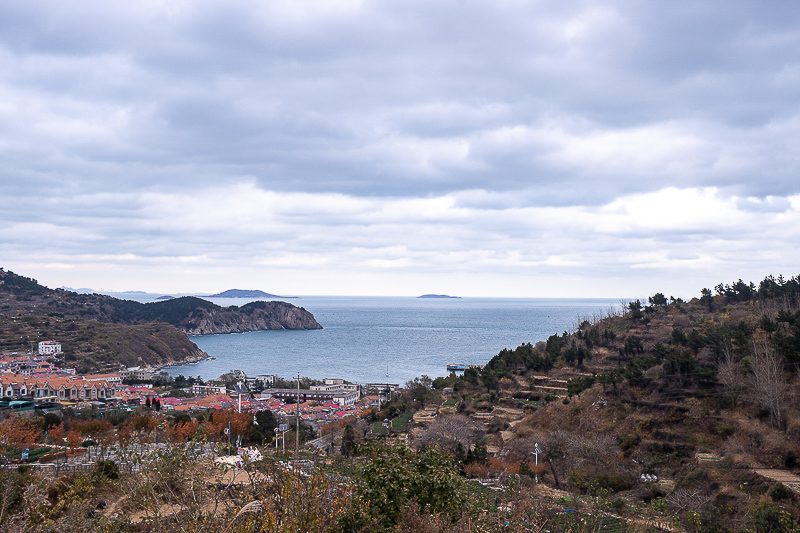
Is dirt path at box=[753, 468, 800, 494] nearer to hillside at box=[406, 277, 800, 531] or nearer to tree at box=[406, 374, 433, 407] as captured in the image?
hillside at box=[406, 277, 800, 531]

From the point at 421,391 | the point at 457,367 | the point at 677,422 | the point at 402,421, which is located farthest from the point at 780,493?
the point at 457,367

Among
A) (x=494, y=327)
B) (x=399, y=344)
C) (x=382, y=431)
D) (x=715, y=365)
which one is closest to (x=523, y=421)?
(x=382, y=431)

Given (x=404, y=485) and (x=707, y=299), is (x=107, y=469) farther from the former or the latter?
(x=707, y=299)

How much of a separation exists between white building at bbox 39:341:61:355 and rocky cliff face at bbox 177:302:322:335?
64.0 m

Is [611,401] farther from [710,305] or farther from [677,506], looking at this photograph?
[710,305]

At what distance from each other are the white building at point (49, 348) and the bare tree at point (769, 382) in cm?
7969

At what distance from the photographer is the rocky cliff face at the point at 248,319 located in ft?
469

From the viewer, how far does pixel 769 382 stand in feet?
69.5

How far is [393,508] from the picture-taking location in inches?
268

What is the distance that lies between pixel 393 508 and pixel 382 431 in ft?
80.9

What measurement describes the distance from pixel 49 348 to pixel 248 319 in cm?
8282

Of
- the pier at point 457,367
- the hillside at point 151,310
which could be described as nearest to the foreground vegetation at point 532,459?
the pier at point 457,367

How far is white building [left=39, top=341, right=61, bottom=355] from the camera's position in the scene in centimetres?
7212

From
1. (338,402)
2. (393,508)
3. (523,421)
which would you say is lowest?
(338,402)
